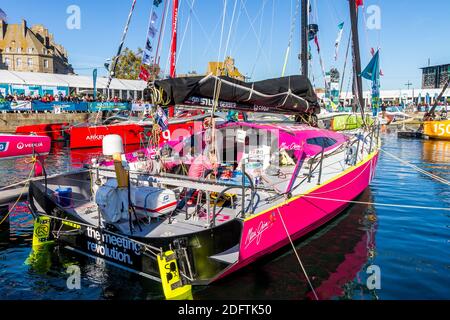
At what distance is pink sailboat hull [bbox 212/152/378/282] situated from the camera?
18.3ft

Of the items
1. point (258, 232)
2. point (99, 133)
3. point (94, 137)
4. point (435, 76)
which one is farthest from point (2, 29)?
point (258, 232)

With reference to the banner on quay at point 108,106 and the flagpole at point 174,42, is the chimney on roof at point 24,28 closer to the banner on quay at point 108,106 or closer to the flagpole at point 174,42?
the banner on quay at point 108,106

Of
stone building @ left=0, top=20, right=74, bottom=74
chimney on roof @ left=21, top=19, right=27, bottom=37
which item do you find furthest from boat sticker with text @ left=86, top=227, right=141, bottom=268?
chimney on roof @ left=21, top=19, right=27, bottom=37

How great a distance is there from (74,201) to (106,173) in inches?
39.4

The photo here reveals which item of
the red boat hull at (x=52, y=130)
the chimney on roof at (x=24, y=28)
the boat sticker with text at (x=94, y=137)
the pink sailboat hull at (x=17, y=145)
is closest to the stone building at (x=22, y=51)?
the chimney on roof at (x=24, y=28)

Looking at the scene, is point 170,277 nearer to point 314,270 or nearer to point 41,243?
point 314,270

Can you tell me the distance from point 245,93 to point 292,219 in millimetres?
2684

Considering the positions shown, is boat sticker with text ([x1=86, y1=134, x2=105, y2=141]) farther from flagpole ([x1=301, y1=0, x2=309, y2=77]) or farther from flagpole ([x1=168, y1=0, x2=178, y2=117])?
flagpole ([x1=301, y1=0, x2=309, y2=77])

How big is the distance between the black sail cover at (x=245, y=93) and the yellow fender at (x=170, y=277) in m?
2.60

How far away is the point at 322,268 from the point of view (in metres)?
6.61

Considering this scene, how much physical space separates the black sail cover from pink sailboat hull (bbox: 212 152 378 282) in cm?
212

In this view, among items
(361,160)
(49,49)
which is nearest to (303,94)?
(361,160)

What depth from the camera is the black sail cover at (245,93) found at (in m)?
6.39
